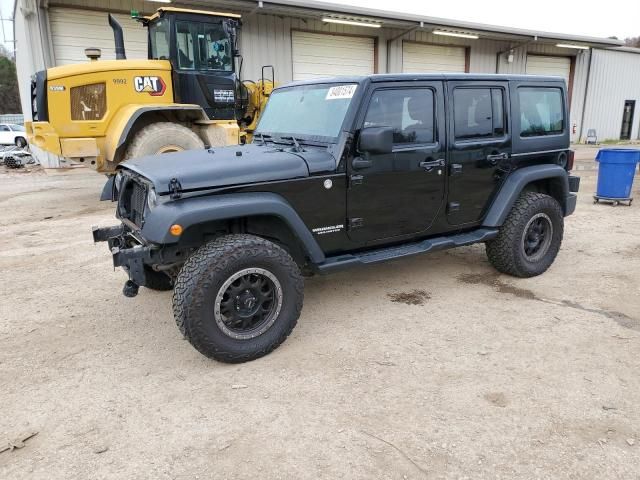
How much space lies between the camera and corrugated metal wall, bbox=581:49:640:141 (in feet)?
72.8

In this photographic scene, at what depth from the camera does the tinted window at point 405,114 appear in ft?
12.7

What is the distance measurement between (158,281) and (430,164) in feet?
8.55

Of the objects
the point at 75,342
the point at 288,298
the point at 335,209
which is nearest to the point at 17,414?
the point at 75,342

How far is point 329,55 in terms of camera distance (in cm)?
1557

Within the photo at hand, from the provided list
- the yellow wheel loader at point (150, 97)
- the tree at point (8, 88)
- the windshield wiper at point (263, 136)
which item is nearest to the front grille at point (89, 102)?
the yellow wheel loader at point (150, 97)

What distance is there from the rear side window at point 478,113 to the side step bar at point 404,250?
0.90 meters

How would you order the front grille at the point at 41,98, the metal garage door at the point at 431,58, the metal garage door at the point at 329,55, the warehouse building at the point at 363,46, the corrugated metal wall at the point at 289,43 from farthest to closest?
1. the metal garage door at the point at 431,58
2. the metal garage door at the point at 329,55
3. the corrugated metal wall at the point at 289,43
4. the warehouse building at the point at 363,46
5. the front grille at the point at 41,98

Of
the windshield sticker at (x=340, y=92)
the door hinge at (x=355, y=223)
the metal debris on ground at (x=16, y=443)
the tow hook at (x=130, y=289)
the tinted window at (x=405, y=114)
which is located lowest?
the metal debris on ground at (x=16, y=443)

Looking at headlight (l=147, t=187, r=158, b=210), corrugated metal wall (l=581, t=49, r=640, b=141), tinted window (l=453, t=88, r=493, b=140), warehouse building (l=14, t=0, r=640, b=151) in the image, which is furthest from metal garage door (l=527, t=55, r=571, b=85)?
headlight (l=147, t=187, r=158, b=210)

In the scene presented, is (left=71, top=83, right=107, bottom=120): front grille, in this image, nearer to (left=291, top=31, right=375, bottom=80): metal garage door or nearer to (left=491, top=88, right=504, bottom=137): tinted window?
(left=491, top=88, right=504, bottom=137): tinted window

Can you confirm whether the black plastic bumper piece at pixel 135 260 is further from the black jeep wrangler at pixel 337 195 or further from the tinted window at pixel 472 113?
the tinted window at pixel 472 113

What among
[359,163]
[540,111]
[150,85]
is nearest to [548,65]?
[150,85]

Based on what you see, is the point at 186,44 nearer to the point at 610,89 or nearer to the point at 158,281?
the point at 158,281

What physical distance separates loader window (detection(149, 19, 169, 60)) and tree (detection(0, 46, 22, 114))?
42.0 meters
